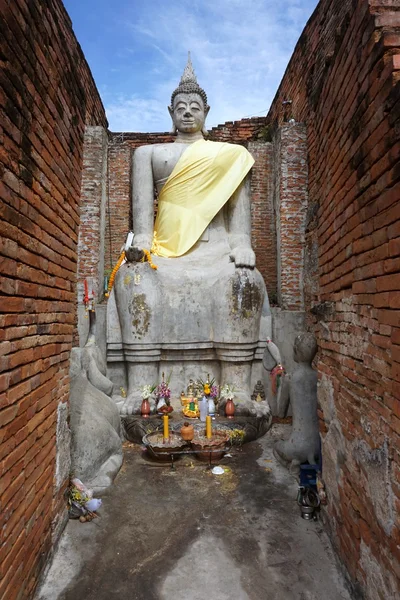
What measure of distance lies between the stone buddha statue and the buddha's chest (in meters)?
0.01

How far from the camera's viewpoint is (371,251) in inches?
74.1

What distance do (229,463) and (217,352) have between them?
1.72 meters

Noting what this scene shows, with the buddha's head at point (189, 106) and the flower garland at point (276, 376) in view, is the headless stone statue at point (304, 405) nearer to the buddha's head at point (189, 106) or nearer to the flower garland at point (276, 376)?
the flower garland at point (276, 376)

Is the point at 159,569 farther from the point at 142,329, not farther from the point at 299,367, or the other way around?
the point at 142,329

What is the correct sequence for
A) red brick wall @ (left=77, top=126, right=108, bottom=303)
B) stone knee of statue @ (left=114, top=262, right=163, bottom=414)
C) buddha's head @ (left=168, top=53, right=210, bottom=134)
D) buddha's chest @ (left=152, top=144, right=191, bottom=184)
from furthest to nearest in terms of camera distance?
red brick wall @ (left=77, top=126, right=108, bottom=303) → buddha's head @ (left=168, top=53, right=210, bottom=134) → buddha's chest @ (left=152, top=144, right=191, bottom=184) → stone knee of statue @ (left=114, top=262, right=163, bottom=414)

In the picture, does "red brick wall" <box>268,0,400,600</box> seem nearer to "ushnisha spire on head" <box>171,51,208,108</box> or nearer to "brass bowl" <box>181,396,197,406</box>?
"brass bowl" <box>181,396,197,406</box>

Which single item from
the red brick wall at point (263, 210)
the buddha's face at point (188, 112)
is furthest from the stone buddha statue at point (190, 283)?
the red brick wall at point (263, 210)

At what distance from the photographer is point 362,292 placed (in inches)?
78.5

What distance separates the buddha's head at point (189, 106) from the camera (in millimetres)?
5996

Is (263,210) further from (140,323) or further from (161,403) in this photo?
(161,403)

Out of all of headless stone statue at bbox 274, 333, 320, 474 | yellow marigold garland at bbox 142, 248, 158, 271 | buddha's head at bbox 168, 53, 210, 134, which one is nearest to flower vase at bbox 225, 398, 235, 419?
headless stone statue at bbox 274, 333, 320, 474

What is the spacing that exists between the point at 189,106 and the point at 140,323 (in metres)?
3.39

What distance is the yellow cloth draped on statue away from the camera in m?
5.61

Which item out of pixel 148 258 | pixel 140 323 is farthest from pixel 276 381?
pixel 148 258
